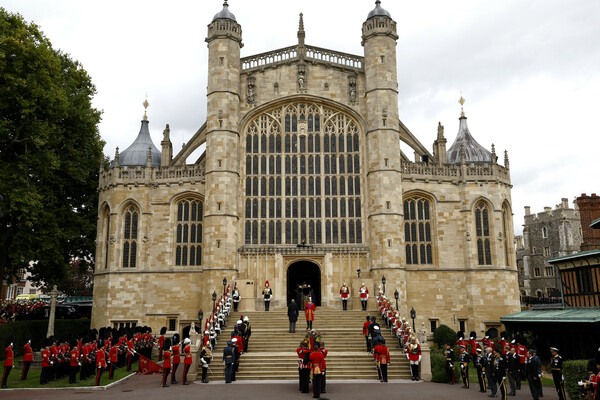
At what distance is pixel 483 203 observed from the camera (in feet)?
111

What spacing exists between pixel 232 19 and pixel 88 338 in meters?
22.9

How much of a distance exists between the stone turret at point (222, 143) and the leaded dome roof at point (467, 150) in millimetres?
15563

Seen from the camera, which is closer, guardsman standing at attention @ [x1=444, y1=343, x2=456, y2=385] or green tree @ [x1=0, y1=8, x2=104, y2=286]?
guardsman standing at attention @ [x1=444, y1=343, x2=456, y2=385]

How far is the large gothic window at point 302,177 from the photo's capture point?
107 feet

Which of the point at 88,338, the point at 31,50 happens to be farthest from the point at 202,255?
the point at 31,50

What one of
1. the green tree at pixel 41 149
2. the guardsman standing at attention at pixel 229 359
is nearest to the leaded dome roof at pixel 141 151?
the green tree at pixel 41 149

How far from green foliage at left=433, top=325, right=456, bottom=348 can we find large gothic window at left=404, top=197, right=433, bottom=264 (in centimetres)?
499

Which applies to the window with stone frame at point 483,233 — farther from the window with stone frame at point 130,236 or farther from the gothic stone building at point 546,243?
the gothic stone building at point 546,243

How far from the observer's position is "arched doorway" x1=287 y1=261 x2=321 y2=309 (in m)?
34.2

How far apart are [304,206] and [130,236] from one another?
1144 centimetres

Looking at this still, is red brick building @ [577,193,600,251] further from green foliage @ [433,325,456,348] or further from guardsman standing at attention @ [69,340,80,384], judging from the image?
guardsman standing at attention @ [69,340,80,384]

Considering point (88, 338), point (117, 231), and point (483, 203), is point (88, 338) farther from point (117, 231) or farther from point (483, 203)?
point (483, 203)

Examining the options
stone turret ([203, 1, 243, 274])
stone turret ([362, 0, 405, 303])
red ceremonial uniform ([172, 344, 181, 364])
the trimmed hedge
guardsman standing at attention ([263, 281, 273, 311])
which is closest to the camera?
red ceremonial uniform ([172, 344, 181, 364])

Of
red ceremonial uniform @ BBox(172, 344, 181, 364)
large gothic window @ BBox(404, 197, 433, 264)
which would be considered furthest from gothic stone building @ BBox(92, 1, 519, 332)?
red ceremonial uniform @ BBox(172, 344, 181, 364)
